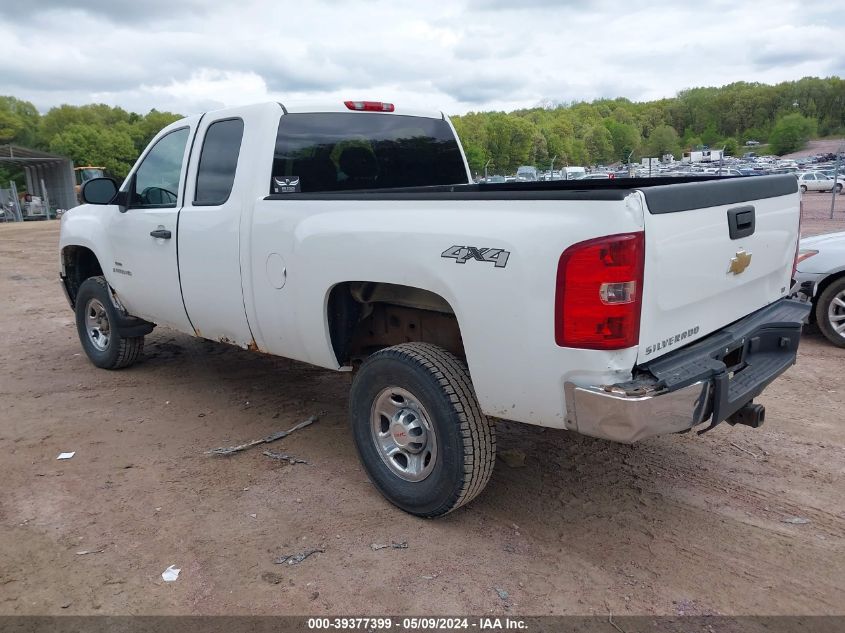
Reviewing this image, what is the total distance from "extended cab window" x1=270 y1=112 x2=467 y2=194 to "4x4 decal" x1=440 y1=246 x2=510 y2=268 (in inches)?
62.5

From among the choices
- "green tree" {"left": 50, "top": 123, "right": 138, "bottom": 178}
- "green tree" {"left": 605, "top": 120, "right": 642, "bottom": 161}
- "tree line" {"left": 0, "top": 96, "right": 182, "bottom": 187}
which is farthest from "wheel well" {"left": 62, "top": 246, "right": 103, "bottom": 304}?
"green tree" {"left": 50, "top": 123, "right": 138, "bottom": 178}

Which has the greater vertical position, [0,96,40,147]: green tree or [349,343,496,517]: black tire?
[0,96,40,147]: green tree

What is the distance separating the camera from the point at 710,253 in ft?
9.67

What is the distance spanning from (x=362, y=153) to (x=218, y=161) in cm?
95

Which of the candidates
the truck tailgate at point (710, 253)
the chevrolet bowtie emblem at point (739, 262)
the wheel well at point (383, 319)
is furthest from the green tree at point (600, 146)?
the chevrolet bowtie emblem at point (739, 262)

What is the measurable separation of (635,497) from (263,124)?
3.03 m

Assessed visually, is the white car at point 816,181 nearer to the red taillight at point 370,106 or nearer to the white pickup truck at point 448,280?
the red taillight at point 370,106

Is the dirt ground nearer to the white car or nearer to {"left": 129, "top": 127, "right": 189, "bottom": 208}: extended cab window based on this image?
{"left": 129, "top": 127, "right": 189, "bottom": 208}: extended cab window

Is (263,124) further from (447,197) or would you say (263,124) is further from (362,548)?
(362,548)

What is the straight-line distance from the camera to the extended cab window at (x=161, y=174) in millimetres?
4848

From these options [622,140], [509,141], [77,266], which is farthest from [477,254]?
[622,140]

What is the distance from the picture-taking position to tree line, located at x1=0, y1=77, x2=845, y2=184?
1919 inches

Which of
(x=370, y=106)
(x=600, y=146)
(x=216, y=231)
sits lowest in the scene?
(x=600, y=146)

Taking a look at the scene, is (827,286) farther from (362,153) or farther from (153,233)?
(153,233)
